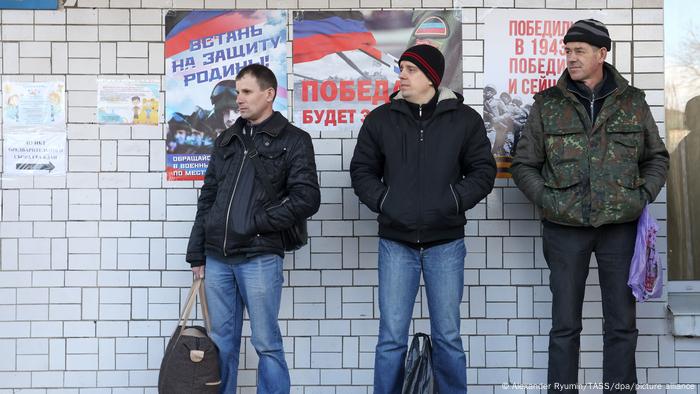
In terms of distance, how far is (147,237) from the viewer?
21.1 feet

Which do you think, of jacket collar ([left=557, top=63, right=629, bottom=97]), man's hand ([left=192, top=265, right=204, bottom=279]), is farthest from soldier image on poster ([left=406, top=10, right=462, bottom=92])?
man's hand ([left=192, top=265, right=204, bottom=279])

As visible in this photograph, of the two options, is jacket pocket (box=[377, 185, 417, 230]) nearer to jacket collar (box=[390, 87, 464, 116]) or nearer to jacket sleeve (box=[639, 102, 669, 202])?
jacket collar (box=[390, 87, 464, 116])

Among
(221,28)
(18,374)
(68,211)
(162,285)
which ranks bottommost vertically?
(18,374)

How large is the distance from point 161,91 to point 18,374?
2116mm

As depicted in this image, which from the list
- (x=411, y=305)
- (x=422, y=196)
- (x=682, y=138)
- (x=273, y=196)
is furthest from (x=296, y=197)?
(x=682, y=138)

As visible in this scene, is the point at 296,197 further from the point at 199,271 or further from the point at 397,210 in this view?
the point at 199,271

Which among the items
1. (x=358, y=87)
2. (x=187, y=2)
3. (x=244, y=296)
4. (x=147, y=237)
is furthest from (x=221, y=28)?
(x=244, y=296)

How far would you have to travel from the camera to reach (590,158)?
5.76m

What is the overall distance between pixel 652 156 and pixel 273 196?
7.66ft

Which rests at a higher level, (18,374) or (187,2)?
(187,2)

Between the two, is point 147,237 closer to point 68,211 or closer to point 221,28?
point 68,211

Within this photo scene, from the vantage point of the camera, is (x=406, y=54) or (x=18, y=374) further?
(x=18, y=374)

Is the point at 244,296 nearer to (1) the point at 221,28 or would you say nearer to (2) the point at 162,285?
(2) the point at 162,285

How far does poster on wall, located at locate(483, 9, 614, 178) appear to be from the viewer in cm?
646
